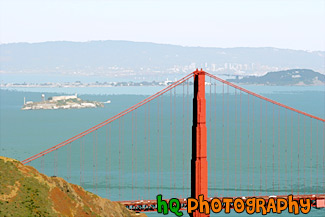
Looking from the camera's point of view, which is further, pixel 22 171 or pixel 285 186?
pixel 285 186

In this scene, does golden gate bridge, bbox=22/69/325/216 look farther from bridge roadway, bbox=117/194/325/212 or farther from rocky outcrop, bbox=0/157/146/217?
rocky outcrop, bbox=0/157/146/217

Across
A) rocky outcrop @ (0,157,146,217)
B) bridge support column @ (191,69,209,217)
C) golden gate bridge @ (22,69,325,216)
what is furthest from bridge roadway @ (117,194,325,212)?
rocky outcrop @ (0,157,146,217)

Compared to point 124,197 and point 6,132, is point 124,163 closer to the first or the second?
point 124,197

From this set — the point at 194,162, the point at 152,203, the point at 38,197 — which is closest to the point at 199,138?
the point at 194,162

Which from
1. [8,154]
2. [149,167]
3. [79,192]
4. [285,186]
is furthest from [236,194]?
[8,154]

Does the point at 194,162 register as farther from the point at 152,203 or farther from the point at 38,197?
the point at 38,197

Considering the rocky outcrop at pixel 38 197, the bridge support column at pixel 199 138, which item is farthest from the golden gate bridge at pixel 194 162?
the rocky outcrop at pixel 38 197

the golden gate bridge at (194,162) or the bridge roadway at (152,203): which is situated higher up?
the bridge roadway at (152,203)

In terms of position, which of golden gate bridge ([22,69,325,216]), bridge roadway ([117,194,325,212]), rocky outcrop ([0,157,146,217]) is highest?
rocky outcrop ([0,157,146,217])

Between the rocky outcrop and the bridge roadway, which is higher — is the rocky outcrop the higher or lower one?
the higher one

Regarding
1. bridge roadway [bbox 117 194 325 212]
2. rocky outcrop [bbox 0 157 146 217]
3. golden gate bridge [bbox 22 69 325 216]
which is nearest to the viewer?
rocky outcrop [bbox 0 157 146 217]

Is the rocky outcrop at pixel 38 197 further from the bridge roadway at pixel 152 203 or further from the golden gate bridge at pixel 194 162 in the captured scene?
the golden gate bridge at pixel 194 162
